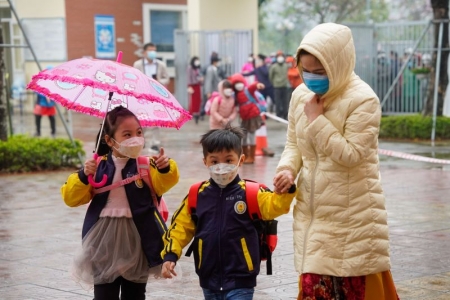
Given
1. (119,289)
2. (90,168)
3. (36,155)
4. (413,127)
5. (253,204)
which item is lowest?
(413,127)

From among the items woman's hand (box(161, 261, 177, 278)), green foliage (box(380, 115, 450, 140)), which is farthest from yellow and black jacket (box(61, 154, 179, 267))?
green foliage (box(380, 115, 450, 140))

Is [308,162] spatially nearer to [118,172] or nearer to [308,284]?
[308,284]

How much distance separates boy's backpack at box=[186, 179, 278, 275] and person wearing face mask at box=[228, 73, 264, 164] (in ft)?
33.9

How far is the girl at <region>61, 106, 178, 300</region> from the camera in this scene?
536cm

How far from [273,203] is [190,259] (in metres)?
3.55

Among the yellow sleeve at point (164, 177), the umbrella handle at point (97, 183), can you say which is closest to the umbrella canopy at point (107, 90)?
the yellow sleeve at point (164, 177)

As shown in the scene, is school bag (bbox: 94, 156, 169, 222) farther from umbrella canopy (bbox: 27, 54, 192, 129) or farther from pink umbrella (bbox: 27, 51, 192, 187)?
umbrella canopy (bbox: 27, 54, 192, 129)

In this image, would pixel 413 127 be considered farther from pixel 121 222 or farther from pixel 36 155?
pixel 121 222

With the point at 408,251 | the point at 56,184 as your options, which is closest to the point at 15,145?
the point at 56,184

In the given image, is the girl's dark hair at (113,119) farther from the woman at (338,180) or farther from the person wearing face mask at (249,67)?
the person wearing face mask at (249,67)

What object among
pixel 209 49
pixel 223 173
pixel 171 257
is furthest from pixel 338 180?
pixel 209 49

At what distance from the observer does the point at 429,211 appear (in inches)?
411

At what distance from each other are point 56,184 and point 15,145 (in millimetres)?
1700

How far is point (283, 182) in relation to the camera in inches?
183
